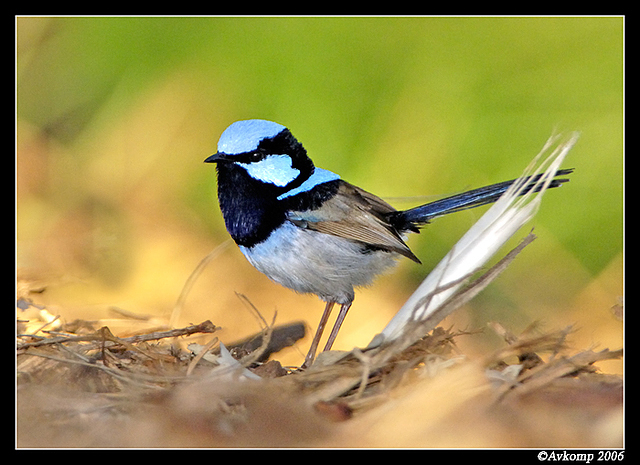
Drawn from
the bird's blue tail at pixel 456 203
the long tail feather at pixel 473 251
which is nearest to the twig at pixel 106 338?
the long tail feather at pixel 473 251

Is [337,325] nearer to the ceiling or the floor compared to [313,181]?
nearer to the floor

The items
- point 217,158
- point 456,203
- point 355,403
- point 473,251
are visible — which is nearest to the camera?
point 355,403

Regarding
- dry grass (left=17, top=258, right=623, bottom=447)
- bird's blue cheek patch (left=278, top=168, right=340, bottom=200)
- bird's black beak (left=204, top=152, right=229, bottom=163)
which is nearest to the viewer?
dry grass (left=17, top=258, right=623, bottom=447)

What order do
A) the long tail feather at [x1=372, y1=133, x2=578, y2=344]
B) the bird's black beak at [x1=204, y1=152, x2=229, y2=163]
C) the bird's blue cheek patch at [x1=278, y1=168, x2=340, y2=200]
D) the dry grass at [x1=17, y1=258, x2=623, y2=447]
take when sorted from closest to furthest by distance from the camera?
the dry grass at [x1=17, y1=258, x2=623, y2=447] → the long tail feather at [x1=372, y1=133, x2=578, y2=344] → the bird's black beak at [x1=204, y1=152, x2=229, y2=163] → the bird's blue cheek patch at [x1=278, y1=168, x2=340, y2=200]

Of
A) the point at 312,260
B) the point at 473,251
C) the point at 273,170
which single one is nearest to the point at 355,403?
the point at 473,251

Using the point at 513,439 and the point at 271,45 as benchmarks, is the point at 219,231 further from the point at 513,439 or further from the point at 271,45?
the point at 513,439

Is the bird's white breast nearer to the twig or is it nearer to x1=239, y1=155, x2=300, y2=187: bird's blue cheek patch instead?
x1=239, y1=155, x2=300, y2=187: bird's blue cheek patch

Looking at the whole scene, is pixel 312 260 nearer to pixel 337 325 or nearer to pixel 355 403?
pixel 337 325

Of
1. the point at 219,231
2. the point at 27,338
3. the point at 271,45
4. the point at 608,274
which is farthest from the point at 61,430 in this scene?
the point at 608,274

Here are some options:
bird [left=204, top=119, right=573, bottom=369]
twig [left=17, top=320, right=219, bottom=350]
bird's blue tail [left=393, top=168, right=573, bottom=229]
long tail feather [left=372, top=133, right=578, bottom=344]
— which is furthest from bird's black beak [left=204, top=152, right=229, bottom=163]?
long tail feather [left=372, top=133, right=578, bottom=344]

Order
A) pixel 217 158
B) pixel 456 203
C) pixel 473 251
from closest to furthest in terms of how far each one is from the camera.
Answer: pixel 473 251 < pixel 217 158 < pixel 456 203
